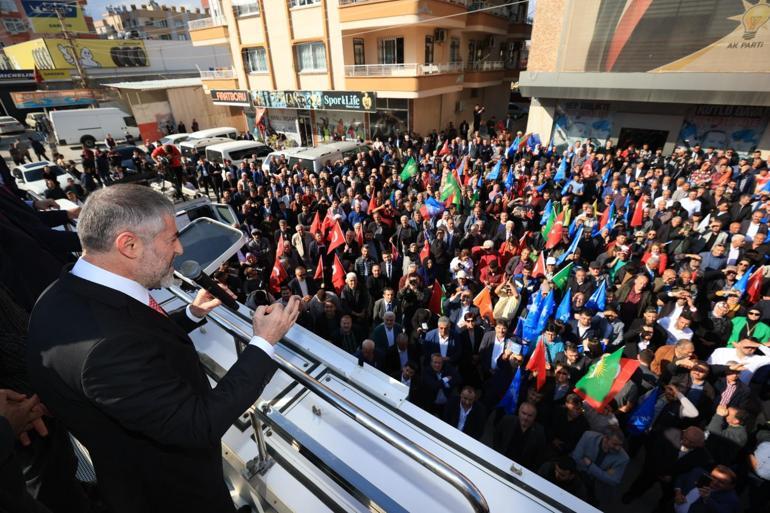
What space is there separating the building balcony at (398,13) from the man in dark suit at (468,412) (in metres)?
17.2

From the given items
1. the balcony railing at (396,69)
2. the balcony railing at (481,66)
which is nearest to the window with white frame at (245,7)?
the balcony railing at (396,69)

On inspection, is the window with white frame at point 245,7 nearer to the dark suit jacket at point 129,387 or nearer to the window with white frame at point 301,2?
the window with white frame at point 301,2

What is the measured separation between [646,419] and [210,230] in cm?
524

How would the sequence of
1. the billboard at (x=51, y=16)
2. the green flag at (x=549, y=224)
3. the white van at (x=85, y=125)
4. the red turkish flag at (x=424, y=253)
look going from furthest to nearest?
the billboard at (x=51, y=16)
the white van at (x=85, y=125)
the green flag at (x=549, y=224)
the red turkish flag at (x=424, y=253)

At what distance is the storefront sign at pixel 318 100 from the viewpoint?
19.0m

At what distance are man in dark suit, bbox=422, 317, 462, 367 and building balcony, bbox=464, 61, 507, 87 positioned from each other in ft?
70.7

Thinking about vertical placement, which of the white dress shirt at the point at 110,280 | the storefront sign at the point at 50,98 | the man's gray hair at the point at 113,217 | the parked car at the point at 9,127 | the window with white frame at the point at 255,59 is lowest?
the parked car at the point at 9,127

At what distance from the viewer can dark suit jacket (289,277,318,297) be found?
21.4ft

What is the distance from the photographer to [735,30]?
1311 cm

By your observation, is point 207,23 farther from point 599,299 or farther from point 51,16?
point 51,16

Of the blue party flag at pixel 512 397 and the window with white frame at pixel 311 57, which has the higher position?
the window with white frame at pixel 311 57

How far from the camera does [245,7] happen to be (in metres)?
22.3

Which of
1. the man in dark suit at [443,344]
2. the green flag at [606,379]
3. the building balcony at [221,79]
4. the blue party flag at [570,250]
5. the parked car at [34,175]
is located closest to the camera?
the green flag at [606,379]

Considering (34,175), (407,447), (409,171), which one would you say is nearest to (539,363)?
(407,447)
